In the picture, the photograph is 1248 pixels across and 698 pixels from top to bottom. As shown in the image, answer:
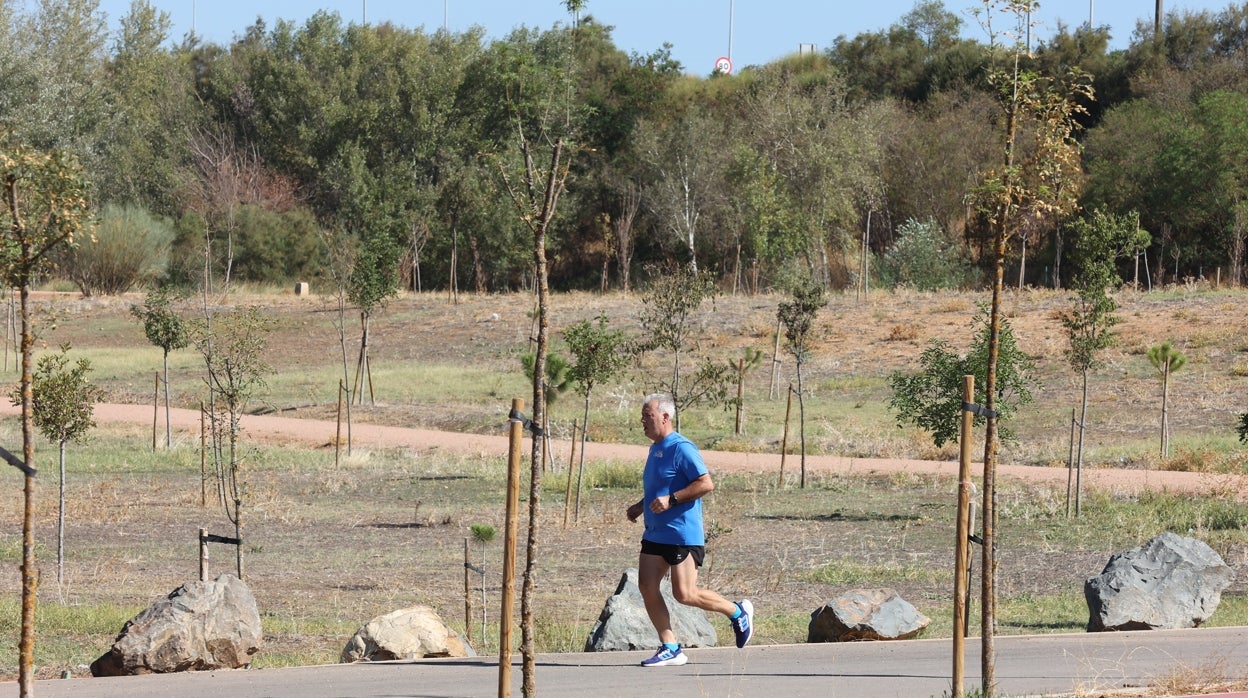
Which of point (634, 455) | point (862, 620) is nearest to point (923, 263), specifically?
point (634, 455)

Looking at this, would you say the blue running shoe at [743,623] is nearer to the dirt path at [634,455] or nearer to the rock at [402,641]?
the rock at [402,641]

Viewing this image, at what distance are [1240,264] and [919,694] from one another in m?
46.6

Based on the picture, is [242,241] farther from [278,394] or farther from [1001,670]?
[1001,670]

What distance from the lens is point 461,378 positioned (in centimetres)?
3909

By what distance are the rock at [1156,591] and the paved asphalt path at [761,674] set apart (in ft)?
2.92

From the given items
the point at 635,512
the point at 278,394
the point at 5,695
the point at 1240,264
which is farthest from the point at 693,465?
the point at 1240,264

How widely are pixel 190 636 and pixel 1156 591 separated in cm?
707

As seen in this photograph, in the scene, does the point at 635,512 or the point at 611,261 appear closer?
the point at 635,512

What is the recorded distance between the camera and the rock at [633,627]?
32.8 feet

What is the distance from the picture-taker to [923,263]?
51.8 meters

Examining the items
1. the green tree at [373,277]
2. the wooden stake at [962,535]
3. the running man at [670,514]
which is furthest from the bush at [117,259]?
the wooden stake at [962,535]

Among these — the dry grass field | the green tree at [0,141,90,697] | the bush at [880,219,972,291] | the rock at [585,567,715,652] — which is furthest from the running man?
the bush at [880,219,972,291]

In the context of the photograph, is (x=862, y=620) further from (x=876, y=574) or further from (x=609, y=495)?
(x=609, y=495)

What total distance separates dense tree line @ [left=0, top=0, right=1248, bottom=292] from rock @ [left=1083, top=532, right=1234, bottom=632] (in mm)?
40981
